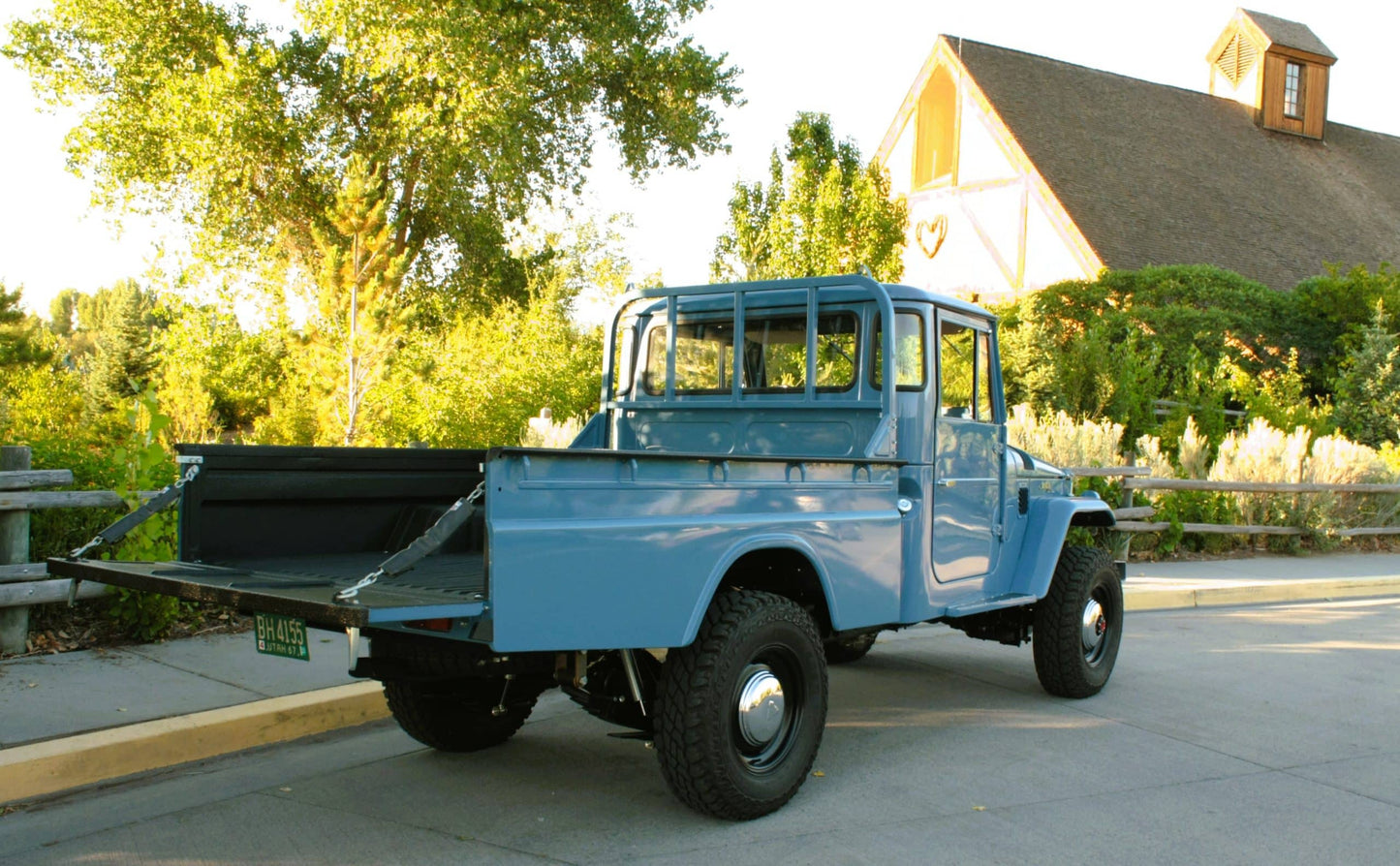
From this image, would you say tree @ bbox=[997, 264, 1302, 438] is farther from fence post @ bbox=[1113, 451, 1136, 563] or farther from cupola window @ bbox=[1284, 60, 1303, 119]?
cupola window @ bbox=[1284, 60, 1303, 119]

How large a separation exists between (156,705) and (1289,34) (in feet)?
130

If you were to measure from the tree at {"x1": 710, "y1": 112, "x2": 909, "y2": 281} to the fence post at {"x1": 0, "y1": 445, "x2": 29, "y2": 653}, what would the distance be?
1987 cm

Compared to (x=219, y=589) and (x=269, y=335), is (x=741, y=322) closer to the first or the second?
(x=219, y=589)

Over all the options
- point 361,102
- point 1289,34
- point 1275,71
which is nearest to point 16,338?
point 361,102

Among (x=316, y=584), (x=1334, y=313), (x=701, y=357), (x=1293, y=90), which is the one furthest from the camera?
(x=1293, y=90)

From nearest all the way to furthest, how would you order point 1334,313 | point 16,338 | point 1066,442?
point 1066,442
point 1334,313
point 16,338

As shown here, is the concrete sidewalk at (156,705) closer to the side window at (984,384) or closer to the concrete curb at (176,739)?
the concrete curb at (176,739)

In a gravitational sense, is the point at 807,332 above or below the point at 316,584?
above

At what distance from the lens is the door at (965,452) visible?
602 cm

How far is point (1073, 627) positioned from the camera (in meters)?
6.85

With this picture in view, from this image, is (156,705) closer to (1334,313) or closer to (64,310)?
(1334,313)

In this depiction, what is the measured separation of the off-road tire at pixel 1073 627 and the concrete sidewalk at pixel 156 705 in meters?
3.74

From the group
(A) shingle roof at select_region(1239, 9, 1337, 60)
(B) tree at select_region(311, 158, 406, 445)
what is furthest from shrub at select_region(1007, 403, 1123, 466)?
(A) shingle roof at select_region(1239, 9, 1337, 60)

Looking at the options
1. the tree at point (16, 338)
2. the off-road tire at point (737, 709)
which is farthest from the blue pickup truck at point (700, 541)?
the tree at point (16, 338)
